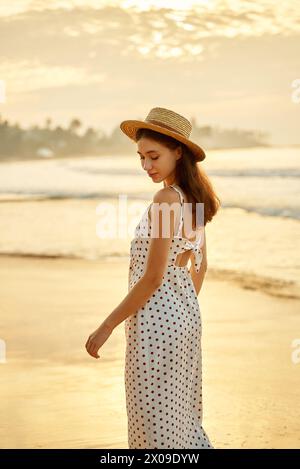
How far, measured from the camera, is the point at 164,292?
10.3ft

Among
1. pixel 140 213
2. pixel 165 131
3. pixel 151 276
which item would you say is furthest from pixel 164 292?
pixel 140 213

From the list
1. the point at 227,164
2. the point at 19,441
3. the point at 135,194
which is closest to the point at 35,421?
the point at 19,441

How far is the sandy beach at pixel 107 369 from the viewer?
4594 millimetres

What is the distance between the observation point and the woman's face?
3.16m

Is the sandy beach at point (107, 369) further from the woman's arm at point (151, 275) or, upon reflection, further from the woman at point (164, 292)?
the woman's arm at point (151, 275)

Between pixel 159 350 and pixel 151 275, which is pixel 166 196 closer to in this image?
pixel 151 275

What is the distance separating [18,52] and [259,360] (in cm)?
3979

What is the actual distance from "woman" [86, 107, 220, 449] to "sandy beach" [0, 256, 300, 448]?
1.30 m

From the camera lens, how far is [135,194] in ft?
78.5

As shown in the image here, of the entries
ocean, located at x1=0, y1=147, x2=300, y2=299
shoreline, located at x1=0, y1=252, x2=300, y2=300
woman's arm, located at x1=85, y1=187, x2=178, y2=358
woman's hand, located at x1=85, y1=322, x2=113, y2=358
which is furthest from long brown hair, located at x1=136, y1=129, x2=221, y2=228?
ocean, located at x1=0, y1=147, x2=300, y2=299

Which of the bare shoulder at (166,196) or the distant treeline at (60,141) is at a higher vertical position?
the distant treeline at (60,141)

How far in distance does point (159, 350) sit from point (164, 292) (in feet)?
0.63

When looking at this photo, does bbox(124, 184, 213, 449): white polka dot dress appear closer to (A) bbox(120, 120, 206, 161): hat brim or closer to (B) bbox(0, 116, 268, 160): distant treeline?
(A) bbox(120, 120, 206, 161): hat brim

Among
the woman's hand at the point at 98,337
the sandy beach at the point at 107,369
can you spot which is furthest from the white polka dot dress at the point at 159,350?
the sandy beach at the point at 107,369
